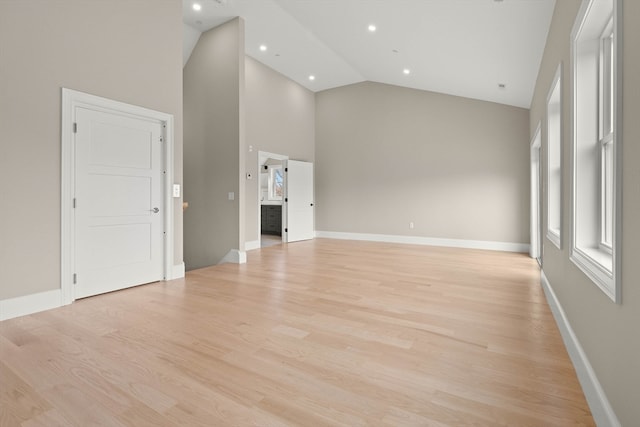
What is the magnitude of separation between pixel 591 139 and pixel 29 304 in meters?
4.62

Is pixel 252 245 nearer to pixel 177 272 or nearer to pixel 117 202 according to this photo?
pixel 177 272

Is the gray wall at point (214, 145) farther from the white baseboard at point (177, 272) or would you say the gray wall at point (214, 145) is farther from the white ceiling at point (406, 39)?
the white baseboard at point (177, 272)

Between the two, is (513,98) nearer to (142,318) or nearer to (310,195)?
(310,195)

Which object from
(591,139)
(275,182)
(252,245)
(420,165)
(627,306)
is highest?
(420,165)

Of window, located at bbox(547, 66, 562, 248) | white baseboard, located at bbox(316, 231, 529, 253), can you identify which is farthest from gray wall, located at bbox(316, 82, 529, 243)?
window, located at bbox(547, 66, 562, 248)

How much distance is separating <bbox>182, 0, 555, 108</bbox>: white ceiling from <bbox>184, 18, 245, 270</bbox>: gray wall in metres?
0.50

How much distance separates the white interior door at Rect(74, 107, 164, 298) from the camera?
333 cm

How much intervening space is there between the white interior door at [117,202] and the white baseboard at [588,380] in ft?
13.6

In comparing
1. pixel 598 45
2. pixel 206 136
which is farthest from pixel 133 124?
pixel 598 45

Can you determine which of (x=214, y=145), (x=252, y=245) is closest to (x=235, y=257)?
(x=252, y=245)

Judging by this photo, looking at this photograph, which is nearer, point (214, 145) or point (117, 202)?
point (117, 202)

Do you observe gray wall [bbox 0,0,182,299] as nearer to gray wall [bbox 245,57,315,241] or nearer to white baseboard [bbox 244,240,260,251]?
gray wall [bbox 245,57,315,241]

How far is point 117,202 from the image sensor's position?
3652 millimetres

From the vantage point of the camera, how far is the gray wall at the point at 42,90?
9.12 ft
